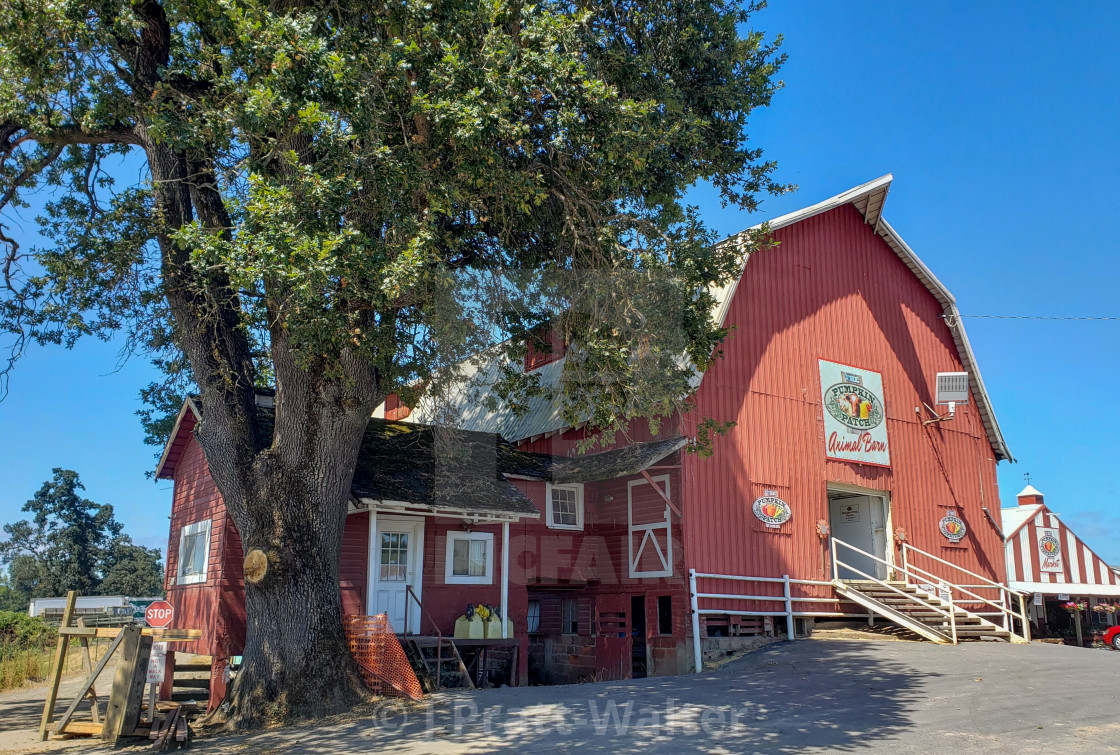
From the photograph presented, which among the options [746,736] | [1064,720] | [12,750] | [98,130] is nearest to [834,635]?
[1064,720]

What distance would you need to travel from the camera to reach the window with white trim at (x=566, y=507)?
62.8 ft

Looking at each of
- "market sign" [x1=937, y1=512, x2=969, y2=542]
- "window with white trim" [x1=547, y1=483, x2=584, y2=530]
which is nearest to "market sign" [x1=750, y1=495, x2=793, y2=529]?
"window with white trim" [x1=547, y1=483, x2=584, y2=530]

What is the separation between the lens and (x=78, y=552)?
194 feet

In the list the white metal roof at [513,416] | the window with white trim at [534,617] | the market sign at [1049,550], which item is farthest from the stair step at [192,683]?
the market sign at [1049,550]

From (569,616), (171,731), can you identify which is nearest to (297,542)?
(171,731)

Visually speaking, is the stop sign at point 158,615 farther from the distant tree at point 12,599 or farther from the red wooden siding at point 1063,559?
the distant tree at point 12,599

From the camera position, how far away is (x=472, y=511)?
1614cm

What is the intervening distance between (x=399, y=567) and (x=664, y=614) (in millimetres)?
5759

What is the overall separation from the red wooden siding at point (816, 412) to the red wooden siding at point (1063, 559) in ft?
18.2

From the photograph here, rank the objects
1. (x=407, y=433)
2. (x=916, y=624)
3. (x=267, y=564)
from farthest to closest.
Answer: (x=407, y=433) < (x=916, y=624) < (x=267, y=564)

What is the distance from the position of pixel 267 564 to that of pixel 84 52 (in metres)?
7.25

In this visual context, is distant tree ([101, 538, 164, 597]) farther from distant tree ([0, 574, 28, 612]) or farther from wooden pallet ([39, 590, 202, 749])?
wooden pallet ([39, 590, 202, 749])

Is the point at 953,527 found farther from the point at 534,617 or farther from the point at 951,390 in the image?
the point at 534,617

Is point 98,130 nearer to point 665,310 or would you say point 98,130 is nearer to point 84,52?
point 84,52
